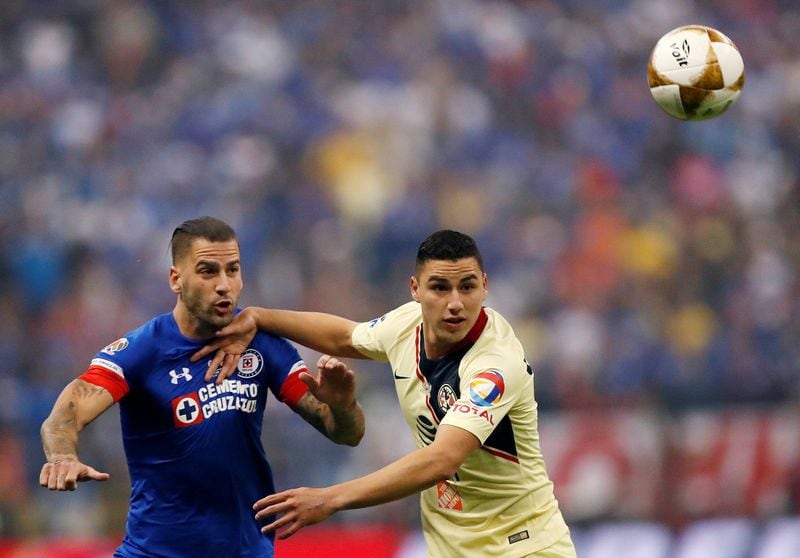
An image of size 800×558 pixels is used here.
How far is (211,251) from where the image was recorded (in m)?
5.78

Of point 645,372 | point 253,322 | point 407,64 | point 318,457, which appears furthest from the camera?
point 407,64

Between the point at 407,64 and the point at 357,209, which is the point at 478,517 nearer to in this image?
the point at 357,209

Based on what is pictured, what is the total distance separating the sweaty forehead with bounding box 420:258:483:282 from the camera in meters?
5.68

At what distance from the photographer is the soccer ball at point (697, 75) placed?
7.47 m

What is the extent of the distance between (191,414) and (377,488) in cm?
113

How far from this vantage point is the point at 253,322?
238 inches

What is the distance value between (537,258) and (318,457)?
3709 mm

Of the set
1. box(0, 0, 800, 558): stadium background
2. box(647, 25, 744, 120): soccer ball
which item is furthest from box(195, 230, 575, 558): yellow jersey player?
box(0, 0, 800, 558): stadium background


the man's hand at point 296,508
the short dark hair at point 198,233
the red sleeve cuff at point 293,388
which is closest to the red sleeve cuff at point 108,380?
the short dark hair at point 198,233

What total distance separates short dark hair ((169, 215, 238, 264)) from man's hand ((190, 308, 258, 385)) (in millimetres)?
406

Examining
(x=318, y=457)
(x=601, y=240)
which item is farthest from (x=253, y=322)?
(x=601, y=240)

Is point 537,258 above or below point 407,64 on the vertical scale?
below

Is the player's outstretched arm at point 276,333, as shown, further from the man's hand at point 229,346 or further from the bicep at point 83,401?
the bicep at point 83,401

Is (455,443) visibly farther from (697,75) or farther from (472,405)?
(697,75)
